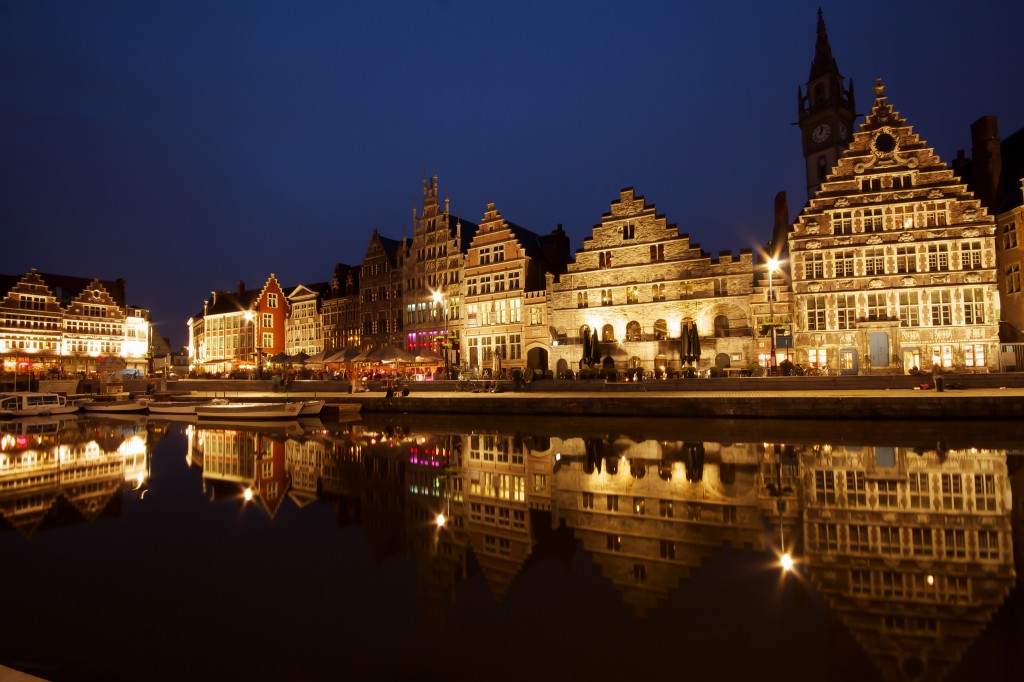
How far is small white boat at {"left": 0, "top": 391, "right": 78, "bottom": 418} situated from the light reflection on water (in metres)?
27.7

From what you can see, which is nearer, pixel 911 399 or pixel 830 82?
pixel 911 399

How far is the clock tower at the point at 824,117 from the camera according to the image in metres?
60.2

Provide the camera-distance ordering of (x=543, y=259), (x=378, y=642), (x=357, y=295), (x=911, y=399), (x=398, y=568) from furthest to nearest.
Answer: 1. (x=357, y=295)
2. (x=543, y=259)
3. (x=911, y=399)
4. (x=398, y=568)
5. (x=378, y=642)

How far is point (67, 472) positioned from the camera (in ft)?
56.3

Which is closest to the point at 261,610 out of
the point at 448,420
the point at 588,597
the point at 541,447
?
the point at 588,597

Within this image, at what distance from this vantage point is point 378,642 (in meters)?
6.07

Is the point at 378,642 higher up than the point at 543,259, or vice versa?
the point at 543,259

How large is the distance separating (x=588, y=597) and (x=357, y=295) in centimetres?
5611

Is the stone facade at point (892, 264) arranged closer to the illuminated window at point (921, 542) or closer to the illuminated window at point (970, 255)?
the illuminated window at point (970, 255)

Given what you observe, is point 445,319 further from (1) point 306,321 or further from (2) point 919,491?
(2) point 919,491

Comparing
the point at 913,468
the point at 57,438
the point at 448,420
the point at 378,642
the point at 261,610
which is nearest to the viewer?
the point at 378,642

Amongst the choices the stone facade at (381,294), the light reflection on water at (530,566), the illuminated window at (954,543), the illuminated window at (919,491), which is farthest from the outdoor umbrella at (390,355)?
the illuminated window at (954,543)

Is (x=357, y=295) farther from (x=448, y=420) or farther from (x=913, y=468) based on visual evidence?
(x=913, y=468)

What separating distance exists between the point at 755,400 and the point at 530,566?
18.2 m
